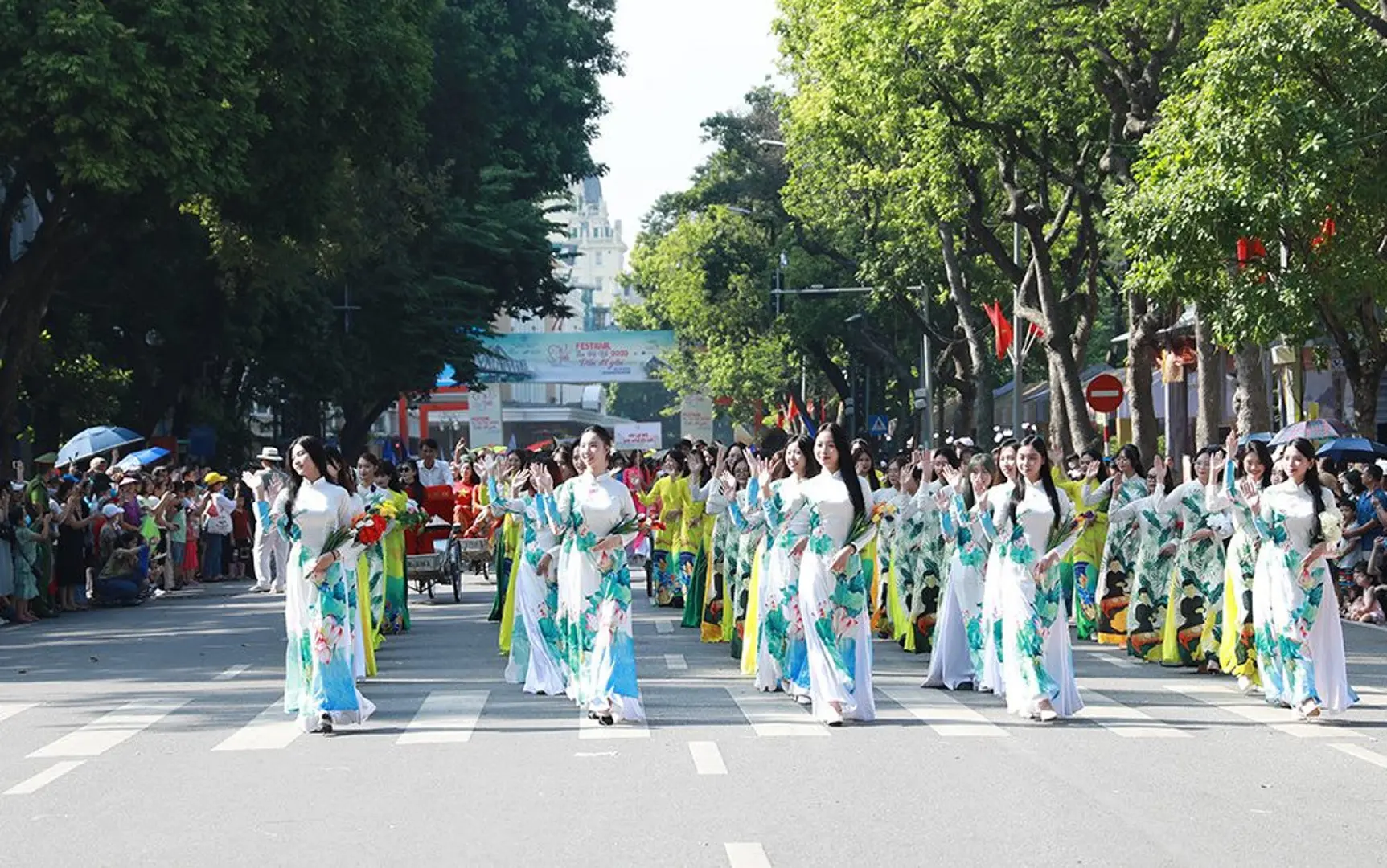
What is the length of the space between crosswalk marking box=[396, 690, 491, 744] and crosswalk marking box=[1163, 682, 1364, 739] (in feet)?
14.9

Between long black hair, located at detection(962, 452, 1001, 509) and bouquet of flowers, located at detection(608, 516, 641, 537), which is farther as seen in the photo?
long black hair, located at detection(962, 452, 1001, 509)

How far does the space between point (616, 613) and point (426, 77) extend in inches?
782

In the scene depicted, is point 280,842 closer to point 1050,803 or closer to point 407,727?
point 1050,803

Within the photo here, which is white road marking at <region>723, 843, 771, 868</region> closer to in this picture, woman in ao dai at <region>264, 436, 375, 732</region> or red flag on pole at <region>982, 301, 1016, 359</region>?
woman in ao dai at <region>264, 436, 375, 732</region>

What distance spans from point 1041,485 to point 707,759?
3.52m

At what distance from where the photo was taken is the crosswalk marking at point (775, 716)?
511 inches

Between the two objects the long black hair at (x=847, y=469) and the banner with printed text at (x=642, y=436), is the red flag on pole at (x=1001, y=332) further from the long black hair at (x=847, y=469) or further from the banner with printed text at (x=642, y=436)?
the banner with printed text at (x=642, y=436)

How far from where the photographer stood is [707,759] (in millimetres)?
11688

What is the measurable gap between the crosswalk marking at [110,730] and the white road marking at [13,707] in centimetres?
62

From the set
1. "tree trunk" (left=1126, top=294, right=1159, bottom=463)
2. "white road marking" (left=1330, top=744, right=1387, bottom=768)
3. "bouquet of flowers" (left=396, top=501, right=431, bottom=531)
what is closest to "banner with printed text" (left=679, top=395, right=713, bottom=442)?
"tree trunk" (left=1126, top=294, right=1159, bottom=463)

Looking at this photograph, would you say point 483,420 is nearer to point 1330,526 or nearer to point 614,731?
point 1330,526

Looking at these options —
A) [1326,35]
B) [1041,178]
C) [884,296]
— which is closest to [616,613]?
[1326,35]

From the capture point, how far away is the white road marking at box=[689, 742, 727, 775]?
11227 millimetres

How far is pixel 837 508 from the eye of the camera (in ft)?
45.1
